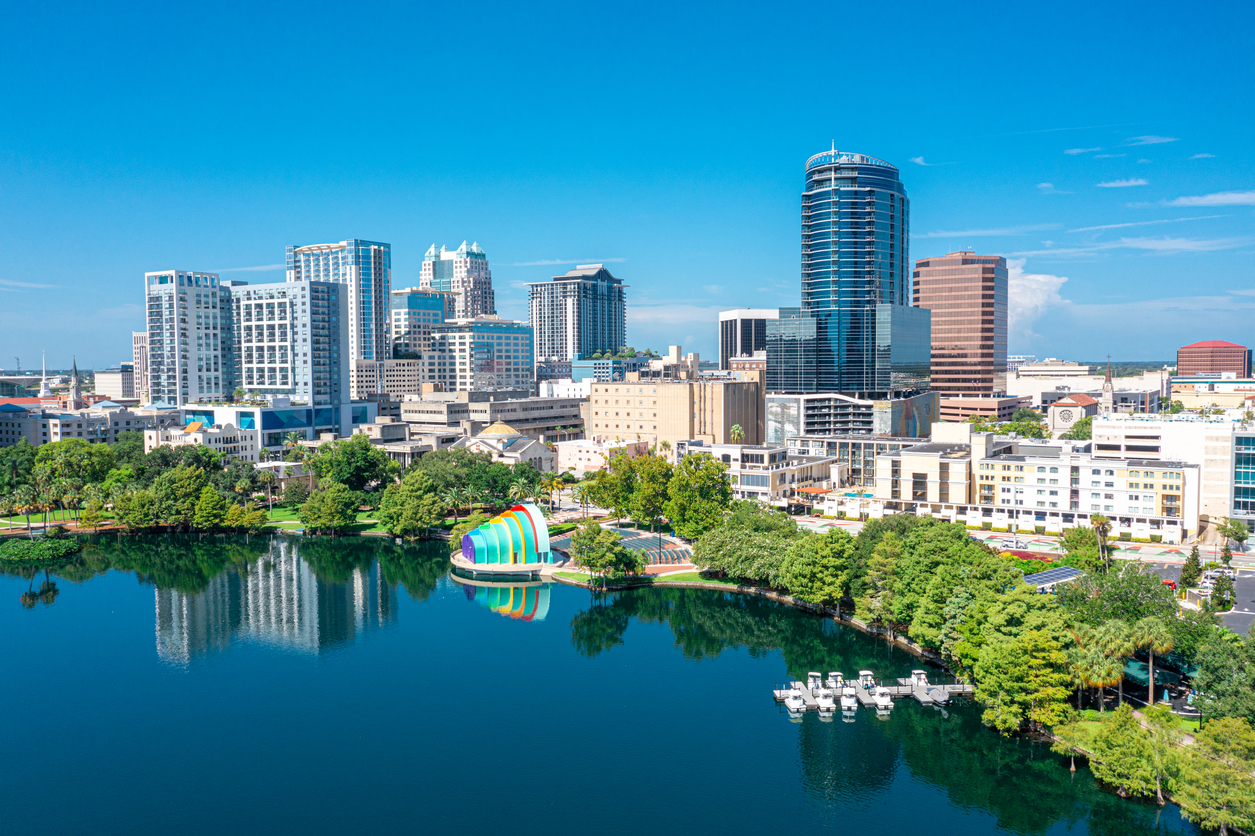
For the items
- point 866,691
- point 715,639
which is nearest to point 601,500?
point 715,639

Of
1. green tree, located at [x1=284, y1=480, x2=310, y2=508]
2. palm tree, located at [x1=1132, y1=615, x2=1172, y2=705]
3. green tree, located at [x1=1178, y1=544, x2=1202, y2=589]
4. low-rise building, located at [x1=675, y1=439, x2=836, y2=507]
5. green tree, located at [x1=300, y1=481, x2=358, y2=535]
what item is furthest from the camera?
green tree, located at [x1=284, y1=480, x2=310, y2=508]

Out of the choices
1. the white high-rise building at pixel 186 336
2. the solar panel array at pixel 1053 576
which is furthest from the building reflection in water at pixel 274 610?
the white high-rise building at pixel 186 336

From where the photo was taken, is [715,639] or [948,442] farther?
[948,442]

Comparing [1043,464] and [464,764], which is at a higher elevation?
[1043,464]

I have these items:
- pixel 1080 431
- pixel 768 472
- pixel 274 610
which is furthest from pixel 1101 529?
pixel 1080 431

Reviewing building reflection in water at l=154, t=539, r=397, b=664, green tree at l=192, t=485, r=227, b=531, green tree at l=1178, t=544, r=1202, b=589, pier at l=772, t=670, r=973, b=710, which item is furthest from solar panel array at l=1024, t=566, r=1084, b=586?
green tree at l=192, t=485, r=227, b=531

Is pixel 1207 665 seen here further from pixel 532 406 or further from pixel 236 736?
pixel 532 406

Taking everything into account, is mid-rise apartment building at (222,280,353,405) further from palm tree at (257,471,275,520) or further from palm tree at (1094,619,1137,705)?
palm tree at (1094,619,1137,705)

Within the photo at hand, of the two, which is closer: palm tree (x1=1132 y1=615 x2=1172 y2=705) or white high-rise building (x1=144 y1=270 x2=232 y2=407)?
palm tree (x1=1132 y1=615 x2=1172 y2=705)

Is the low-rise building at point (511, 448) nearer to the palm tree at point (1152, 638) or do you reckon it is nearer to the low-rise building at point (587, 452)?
the low-rise building at point (587, 452)
